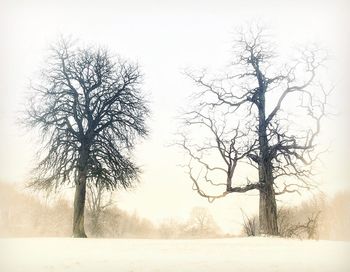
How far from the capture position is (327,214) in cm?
963

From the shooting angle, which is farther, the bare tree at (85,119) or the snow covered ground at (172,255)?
the bare tree at (85,119)

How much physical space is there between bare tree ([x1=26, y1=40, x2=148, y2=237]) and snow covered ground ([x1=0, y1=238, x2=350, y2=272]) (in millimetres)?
1430

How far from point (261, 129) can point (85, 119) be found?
3.59m

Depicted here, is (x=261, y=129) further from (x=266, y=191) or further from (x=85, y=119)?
(x=85, y=119)

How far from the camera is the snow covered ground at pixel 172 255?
285 inches

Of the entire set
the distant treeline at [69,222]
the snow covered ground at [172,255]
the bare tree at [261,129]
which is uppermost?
the bare tree at [261,129]

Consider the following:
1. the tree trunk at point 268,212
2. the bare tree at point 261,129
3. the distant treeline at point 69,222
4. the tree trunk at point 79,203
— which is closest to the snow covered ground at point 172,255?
the distant treeline at point 69,222

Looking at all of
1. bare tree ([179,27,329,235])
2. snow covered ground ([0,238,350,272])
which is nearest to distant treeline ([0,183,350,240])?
bare tree ([179,27,329,235])

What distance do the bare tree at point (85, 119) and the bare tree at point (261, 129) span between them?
1.24 m

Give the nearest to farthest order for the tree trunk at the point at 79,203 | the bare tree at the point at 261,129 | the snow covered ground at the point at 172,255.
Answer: the snow covered ground at the point at 172,255
the tree trunk at the point at 79,203
the bare tree at the point at 261,129

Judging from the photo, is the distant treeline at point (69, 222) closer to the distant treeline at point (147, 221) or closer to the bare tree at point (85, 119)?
the distant treeline at point (147, 221)

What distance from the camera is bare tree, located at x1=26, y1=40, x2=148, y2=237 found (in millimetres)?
10039

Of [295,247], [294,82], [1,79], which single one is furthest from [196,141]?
[1,79]

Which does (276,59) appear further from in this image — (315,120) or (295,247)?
(295,247)
